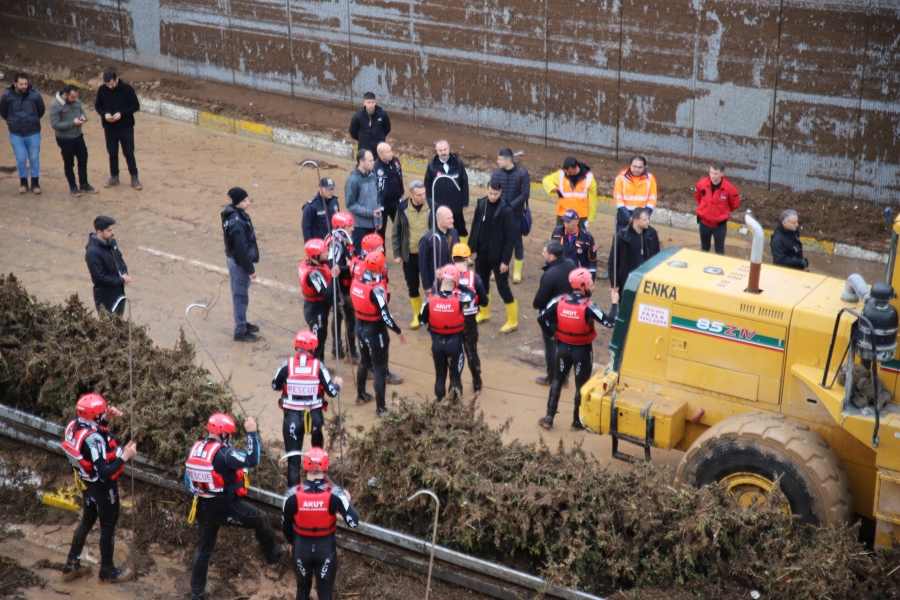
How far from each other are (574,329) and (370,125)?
648cm

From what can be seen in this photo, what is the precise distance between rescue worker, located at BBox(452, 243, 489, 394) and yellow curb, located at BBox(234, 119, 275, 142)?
9.30m

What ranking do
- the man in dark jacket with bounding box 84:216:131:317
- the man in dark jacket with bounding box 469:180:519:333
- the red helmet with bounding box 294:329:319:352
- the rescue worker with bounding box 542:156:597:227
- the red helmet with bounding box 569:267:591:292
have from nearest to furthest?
the red helmet with bounding box 294:329:319:352, the red helmet with bounding box 569:267:591:292, the man in dark jacket with bounding box 84:216:131:317, the man in dark jacket with bounding box 469:180:519:333, the rescue worker with bounding box 542:156:597:227

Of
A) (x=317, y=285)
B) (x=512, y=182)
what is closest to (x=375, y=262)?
(x=317, y=285)

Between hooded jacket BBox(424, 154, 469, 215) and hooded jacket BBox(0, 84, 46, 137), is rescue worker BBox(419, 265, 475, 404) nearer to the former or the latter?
hooded jacket BBox(424, 154, 469, 215)

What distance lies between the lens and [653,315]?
8.51 metres

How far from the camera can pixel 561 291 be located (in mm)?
10414

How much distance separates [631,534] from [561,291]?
3.46 metres

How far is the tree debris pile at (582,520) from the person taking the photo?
22.7ft

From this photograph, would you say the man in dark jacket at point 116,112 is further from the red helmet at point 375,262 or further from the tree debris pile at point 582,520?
the tree debris pile at point 582,520

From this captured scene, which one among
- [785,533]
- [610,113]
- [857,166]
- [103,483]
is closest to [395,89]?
[610,113]

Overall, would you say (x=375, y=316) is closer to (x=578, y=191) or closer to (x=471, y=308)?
(x=471, y=308)

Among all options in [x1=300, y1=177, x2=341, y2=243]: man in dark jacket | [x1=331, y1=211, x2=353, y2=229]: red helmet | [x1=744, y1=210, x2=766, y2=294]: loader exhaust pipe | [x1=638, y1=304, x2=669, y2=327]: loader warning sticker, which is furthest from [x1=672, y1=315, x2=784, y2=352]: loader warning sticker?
[x1=300, y1=177, x2=341, y2=243]: man in dark jacket

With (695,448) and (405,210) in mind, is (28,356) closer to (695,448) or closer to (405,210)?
(405,210)

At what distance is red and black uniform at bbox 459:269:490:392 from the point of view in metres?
10.3
